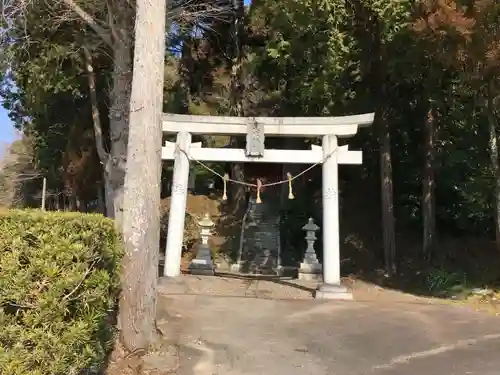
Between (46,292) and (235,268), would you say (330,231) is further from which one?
(46,292)

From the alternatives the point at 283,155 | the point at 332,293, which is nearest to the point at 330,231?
the point at 332,293

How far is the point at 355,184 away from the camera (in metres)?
17.6

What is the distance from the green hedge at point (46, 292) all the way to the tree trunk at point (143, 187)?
4.85 ft

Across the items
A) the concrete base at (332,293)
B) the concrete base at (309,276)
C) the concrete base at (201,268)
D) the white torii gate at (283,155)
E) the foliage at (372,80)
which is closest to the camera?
the foliage at (372,80)

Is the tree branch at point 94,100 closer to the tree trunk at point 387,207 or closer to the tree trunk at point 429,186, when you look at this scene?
the tree trunk at point 387,207

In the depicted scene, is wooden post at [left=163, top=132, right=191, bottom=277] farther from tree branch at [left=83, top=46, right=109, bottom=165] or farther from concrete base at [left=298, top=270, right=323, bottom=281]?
concrete base at [left=298, top=270, right=323, bottom=281]

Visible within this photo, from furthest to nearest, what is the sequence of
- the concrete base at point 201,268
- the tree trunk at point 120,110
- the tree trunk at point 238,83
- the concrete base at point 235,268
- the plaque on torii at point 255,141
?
the tree trunk at point 238,83
the concrete base at point 235,268
the concrete base at point 201,268
the tree trunk at point 120,110
the plaque on torii at point 255,141

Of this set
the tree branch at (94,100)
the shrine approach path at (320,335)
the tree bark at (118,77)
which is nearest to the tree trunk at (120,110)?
the tree bark at (118,77)

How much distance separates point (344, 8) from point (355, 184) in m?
7.59

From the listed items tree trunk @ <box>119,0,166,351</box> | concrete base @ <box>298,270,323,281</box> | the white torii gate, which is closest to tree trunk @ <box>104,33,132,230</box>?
the white torii gate

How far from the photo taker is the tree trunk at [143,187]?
17.3 feet

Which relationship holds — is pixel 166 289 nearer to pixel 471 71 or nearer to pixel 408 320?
pixel 408 320

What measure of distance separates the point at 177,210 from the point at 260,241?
7.12 metres

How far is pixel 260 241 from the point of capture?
1800 centimetres
